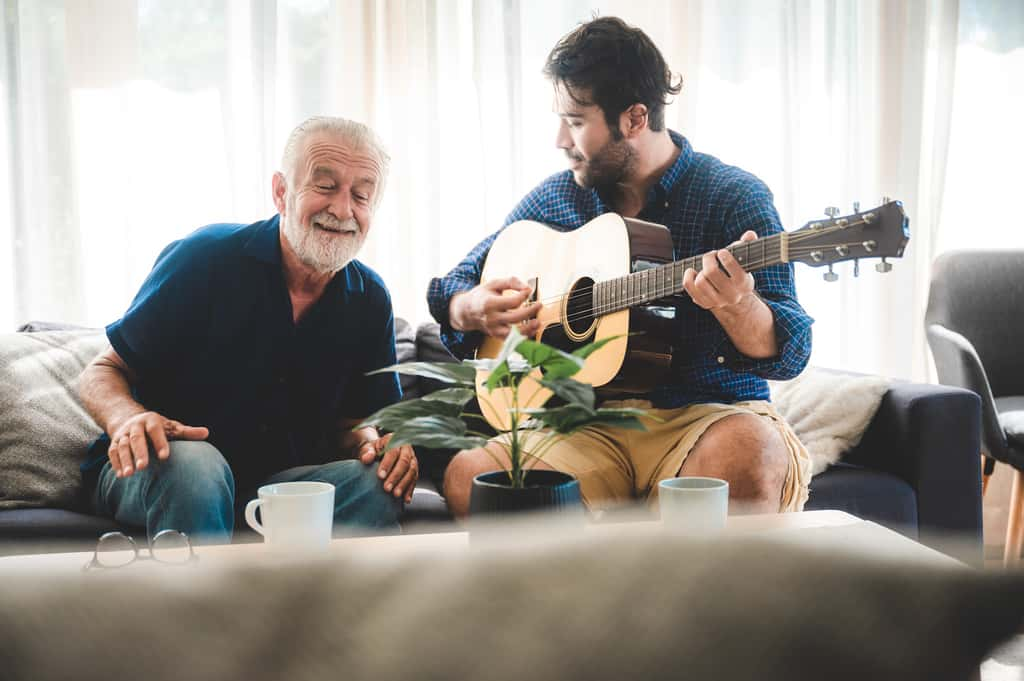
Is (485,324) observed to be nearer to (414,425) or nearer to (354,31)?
(414,425)

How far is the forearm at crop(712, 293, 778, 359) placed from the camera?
5.46 feet

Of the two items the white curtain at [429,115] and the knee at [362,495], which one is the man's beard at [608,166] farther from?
the white curtain at [429,115]

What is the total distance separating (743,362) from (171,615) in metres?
1.73

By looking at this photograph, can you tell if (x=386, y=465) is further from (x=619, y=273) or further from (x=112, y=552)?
(x=112, y=552)

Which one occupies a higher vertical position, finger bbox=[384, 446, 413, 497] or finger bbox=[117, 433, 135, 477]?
finger bbox=[117, 433, 135, 477]

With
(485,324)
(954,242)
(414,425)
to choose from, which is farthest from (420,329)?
(954,242)

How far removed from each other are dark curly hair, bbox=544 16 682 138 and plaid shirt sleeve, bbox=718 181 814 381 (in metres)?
0.33

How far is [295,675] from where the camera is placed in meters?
0.10

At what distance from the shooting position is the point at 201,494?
64.8 inches

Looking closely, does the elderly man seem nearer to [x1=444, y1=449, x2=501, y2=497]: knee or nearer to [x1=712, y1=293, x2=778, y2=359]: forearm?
[x1=444, y1=449, x2=501, y2=497]: knee

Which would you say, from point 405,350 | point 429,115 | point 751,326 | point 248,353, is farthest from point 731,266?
point 429,115

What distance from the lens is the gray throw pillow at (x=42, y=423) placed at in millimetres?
1997

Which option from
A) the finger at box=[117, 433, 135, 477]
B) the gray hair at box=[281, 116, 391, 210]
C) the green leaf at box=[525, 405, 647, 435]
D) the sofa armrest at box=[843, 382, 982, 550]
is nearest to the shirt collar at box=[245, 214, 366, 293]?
the gray hair at box=[281, 116, 391, 210]

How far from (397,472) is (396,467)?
1cm
